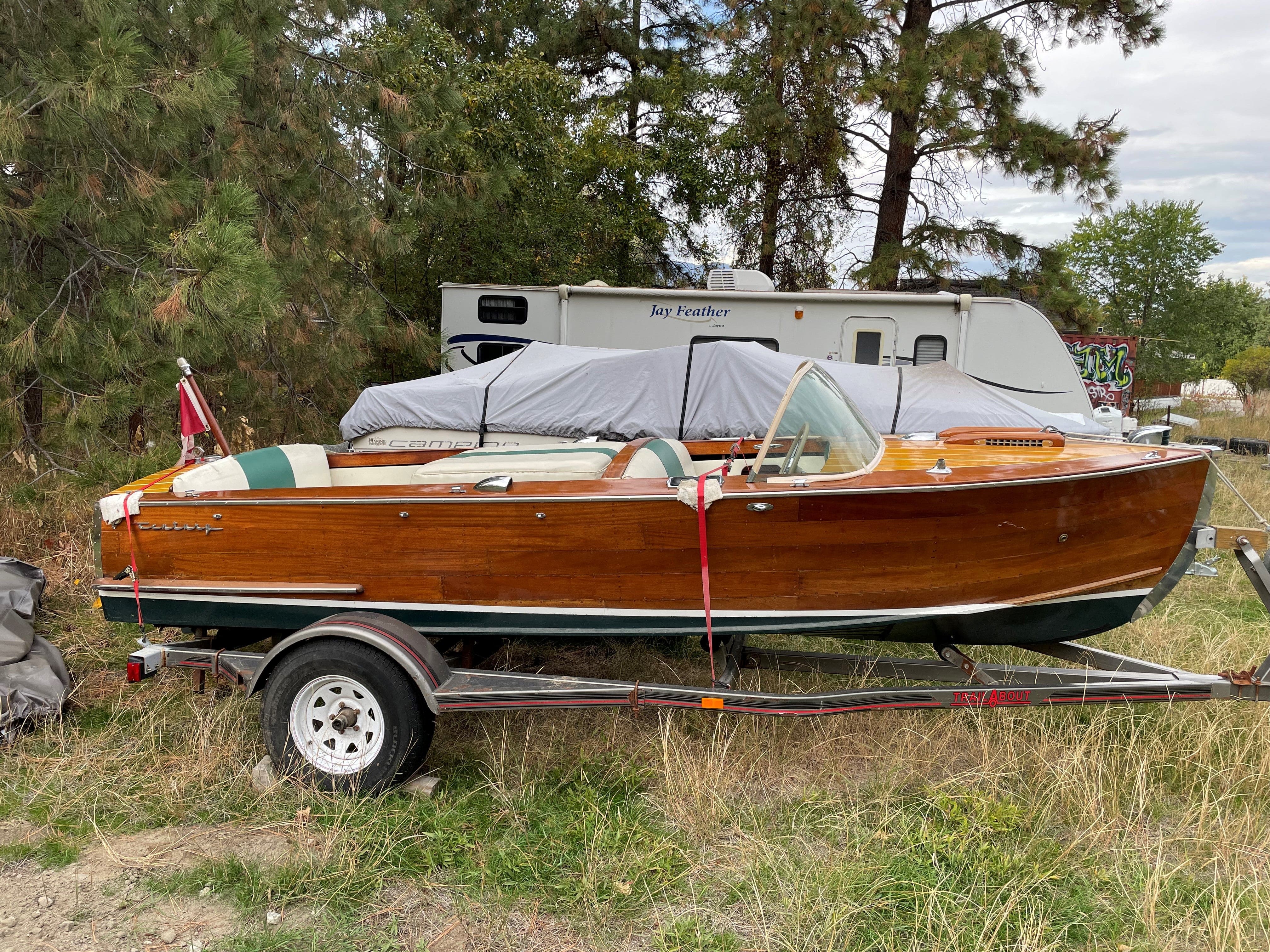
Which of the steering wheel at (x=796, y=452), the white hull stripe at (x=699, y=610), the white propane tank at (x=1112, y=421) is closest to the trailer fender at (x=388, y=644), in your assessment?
the white hull stripe at (x=699, y=610)

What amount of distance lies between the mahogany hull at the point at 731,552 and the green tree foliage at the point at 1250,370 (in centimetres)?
3437

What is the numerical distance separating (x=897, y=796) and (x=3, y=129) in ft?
17.9

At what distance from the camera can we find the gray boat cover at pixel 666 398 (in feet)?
23.8

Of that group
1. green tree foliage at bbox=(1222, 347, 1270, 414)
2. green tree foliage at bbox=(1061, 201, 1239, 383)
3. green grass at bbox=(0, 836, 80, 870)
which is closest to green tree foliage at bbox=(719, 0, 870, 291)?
green tree foliage at bbox=(1061, 201, 1239, 383)

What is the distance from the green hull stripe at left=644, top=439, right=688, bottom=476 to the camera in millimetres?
4289

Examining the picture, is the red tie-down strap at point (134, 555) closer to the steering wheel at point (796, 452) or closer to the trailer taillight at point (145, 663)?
the trailer taillight at point (145, 663)

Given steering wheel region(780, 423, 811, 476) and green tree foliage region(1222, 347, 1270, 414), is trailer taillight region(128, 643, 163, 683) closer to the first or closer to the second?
steering wheel region(780, 423, 811, 476)

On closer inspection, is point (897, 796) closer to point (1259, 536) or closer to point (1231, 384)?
point (1259, 536)

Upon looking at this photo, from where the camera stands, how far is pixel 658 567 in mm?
3518

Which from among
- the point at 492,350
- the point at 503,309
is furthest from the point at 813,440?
the point at 492,350

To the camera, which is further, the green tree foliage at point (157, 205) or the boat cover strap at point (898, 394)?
the boat cover strap at point (898, 394)

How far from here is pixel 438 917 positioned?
299 cm

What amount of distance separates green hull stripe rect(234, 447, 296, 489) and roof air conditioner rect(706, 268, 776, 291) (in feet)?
20.9

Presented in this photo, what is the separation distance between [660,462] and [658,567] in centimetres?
71
